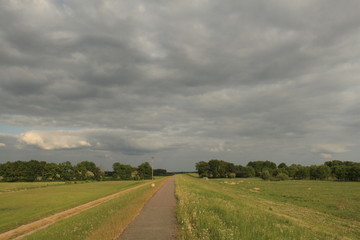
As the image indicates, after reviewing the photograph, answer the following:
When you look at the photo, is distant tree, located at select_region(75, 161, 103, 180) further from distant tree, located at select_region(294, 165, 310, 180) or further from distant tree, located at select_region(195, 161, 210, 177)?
distant tree, located at select_region(294, 165, 310, 180)

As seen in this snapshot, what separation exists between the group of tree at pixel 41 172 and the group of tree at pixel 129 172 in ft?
47.2

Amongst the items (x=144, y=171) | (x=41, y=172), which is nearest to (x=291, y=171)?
(x=144, y=171)

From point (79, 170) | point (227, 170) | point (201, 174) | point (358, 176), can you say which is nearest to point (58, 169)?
point (79, 170)

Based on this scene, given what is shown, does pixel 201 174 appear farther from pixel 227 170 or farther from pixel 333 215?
pixel 333 215

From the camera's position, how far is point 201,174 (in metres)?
180

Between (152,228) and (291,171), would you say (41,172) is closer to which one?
(291,171)

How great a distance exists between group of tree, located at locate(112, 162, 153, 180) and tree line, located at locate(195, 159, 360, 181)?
46.9m

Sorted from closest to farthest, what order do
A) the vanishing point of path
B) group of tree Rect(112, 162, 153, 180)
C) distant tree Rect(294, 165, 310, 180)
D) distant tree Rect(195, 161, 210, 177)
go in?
the vanishing point of path
distant tree Rect(294, 165, 310, 180)
group of tree Rect(112, 162, 153, 180)
distant tree Rect(195, 161, 210, 177)

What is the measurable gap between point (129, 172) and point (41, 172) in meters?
46.5

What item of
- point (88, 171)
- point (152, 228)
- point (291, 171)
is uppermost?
point (88, 171)

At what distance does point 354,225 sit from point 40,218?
1075 inches

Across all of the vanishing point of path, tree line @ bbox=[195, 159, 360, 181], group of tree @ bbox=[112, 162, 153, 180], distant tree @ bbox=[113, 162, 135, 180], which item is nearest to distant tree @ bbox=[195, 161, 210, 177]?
tree line @ bbox=[195, 159, 360, 181]

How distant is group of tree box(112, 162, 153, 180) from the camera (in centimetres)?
14500

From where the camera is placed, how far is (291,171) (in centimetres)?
14512
